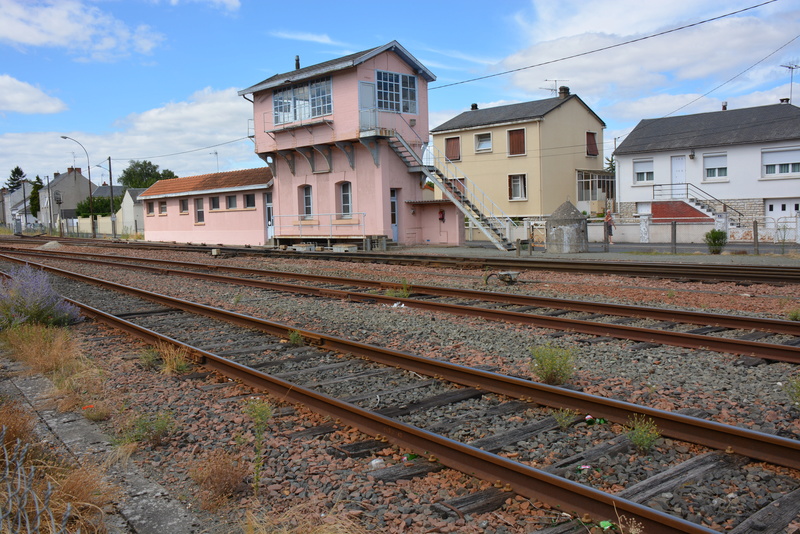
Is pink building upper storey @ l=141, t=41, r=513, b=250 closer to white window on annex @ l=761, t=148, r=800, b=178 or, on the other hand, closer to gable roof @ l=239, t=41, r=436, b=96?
gable roof @ l=239, t=41, r=436, b=96

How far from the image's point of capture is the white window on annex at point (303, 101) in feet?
97.7

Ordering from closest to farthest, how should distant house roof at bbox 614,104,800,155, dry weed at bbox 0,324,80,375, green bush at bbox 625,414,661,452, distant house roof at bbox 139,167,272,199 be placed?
green bush at bbox 625,414,661,452 < dry weed at bbox 0,324,80,375 < distant house roof at bbox 614,104,800,155 < distant house roof at bbox 139,167,272,199

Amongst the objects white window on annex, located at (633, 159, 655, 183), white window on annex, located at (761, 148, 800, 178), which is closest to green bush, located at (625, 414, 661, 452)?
white window on annex, located at (761, 148, 800, 178)

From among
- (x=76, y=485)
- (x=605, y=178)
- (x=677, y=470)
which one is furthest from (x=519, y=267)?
(x=605, y=178)

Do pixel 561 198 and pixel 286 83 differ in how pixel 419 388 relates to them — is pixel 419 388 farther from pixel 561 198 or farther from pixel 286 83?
pixel 561 198

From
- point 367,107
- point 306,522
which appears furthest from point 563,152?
point 306,522

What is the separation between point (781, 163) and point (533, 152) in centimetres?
1365

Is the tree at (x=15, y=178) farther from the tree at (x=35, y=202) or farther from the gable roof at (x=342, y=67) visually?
the gable roof at (x=342, y=67)

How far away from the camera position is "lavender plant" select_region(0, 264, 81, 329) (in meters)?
10.2

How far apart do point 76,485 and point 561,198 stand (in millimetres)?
40902

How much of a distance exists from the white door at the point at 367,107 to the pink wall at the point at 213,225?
984cm

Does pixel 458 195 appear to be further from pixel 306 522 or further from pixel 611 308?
pixel 306 522

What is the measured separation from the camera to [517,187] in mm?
42250

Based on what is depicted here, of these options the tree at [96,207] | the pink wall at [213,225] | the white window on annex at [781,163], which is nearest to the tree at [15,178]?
the tree at [96,207]
